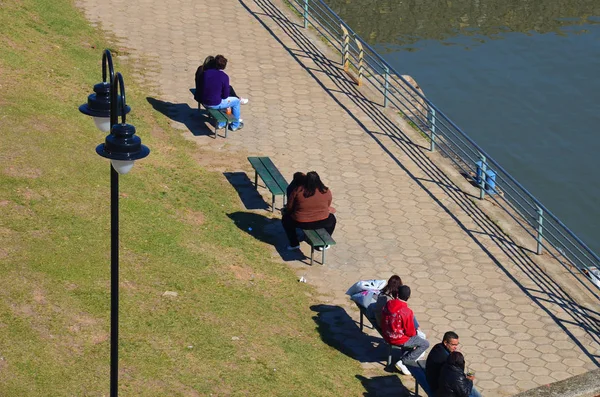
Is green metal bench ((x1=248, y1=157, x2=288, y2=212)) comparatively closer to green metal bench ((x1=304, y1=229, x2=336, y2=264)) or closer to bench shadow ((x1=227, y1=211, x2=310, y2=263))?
bench shadow ((x1=227, y1=211, x2=310, y2=263))

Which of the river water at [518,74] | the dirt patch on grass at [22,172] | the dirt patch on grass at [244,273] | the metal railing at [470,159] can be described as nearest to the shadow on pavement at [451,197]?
the metal railing at [470,159]

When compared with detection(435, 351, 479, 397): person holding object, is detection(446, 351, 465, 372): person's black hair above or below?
above

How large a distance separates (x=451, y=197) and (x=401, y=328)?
547 cm

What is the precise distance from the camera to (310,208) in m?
16.0

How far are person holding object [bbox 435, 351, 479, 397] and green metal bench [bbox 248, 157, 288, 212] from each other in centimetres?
556

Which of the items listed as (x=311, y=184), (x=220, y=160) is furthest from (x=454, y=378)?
(x=220, y=160)

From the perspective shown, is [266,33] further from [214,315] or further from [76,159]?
[214,315]

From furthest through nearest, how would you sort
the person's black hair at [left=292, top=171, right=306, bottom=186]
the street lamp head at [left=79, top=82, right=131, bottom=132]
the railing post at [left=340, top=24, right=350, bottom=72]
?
the railing post at [left=340, top=24, right=350, bottom=72] < the person's black hair at [left=292, top=171, right=306, bottom=186] < the street lamp head at [left=79, top=82, right=131, bottom=132]

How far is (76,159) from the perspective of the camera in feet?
55.9

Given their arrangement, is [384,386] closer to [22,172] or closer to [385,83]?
[22,172]

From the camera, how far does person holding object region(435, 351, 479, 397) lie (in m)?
12.1

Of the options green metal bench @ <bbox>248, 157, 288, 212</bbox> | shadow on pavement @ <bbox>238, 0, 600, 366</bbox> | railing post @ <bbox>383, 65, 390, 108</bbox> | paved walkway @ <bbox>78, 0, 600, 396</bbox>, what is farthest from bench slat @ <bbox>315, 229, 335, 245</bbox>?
railing post @ <bbox>383, 65, 390, 108</bbox>

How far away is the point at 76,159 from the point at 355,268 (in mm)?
4712

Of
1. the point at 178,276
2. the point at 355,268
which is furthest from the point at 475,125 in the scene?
the point at 178,276
